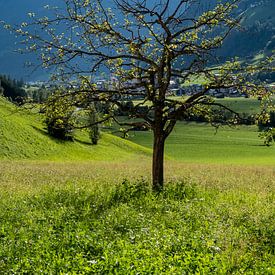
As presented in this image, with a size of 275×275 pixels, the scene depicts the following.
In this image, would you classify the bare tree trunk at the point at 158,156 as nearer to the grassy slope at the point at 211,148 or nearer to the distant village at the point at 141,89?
the distant village at the point at 141,89

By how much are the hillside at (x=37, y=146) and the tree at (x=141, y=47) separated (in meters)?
40.4

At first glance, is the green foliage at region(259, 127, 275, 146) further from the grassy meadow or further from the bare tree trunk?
the bare tree trunk

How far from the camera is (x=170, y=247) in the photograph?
9375mm

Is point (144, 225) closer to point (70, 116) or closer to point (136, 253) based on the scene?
Result: point (136, 253)

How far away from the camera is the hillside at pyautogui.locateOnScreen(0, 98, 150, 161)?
64562 millimetres

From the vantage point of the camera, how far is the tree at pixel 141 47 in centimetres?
1655

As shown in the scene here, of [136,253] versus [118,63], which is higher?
[118,63]

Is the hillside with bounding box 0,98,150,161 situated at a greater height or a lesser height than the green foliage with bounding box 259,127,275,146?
lesser

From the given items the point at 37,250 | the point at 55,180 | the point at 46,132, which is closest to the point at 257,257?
the point at 37,250

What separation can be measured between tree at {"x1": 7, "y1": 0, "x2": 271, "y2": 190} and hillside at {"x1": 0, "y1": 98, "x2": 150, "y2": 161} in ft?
133

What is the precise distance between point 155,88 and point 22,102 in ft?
17.4

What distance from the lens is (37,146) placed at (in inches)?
2751

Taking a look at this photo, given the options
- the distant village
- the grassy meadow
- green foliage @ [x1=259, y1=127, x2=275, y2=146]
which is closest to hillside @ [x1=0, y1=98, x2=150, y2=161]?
the distant village

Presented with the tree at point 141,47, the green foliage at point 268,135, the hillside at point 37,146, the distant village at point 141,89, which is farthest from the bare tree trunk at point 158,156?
the hillside at point 37,146
